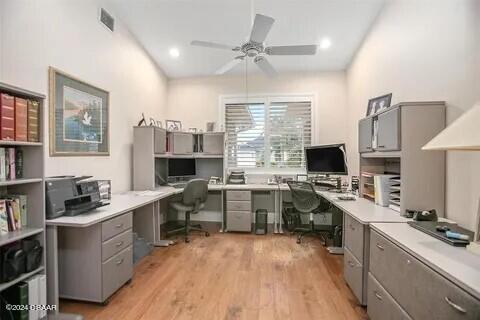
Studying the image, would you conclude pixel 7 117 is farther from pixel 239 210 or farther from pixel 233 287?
pixel 239 210

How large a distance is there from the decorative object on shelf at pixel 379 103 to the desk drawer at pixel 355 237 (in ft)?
4.27

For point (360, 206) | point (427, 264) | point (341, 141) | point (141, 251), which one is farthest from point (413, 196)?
point (141, 251)

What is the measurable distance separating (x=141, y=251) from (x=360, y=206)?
2.62m

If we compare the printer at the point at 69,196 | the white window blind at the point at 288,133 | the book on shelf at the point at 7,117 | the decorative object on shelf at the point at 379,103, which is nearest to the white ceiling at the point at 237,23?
the white window blind at the point at 288,133

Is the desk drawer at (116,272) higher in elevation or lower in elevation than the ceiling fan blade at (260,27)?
lower

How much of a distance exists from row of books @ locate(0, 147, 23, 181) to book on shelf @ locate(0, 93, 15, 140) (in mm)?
123

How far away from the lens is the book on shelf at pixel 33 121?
6.17 ft

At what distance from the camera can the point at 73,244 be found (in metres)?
2.19

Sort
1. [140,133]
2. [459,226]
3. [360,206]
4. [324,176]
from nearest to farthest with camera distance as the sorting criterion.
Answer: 1. [459,226]
2. [360,206]
3. [140,133]
4. [324,176]

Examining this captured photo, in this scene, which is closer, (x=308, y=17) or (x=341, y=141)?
(x=308, y=17)

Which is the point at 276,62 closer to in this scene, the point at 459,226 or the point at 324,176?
the point at 324,176

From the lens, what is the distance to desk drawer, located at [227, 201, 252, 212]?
14.2ft

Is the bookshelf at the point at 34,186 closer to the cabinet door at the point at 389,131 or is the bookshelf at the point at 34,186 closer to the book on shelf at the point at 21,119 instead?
the book on shelf at the point at 21,119

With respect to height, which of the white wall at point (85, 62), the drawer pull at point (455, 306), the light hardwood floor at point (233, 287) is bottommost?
the light hardwood floor at point (233, 287)
